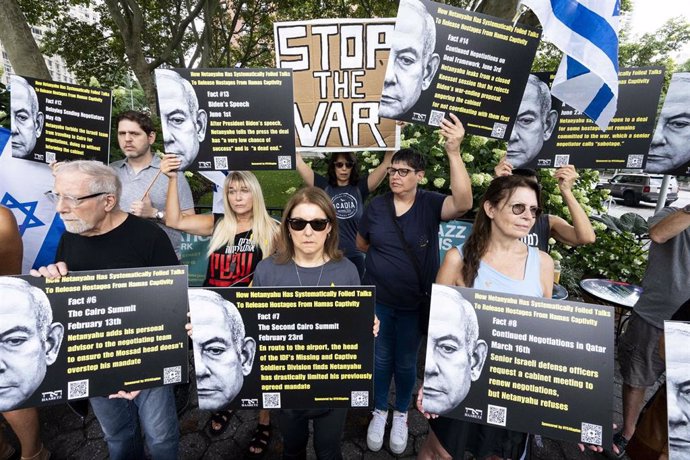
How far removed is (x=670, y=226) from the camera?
7.36ft

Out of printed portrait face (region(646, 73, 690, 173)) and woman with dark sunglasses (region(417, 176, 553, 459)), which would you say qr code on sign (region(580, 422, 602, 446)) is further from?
printed portrait face (region(646, 73, 690, 173))

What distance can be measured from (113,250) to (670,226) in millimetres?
3294

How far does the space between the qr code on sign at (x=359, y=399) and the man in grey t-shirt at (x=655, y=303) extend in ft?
6.98

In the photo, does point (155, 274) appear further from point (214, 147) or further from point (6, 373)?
point (214, 147)

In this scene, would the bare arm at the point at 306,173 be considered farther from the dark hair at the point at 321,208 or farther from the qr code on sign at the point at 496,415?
the qr code on sign at the point at 496,415

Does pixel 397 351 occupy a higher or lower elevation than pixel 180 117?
lower

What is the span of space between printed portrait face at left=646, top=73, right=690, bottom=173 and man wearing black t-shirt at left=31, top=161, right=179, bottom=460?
9.58 feet

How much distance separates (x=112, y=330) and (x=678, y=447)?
2.45 metres

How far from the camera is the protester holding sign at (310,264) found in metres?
1.96

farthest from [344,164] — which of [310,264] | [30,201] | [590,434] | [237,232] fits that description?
[30,201]

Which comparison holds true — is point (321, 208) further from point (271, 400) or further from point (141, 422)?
point (141, 422)

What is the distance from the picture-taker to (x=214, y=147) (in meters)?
2.28

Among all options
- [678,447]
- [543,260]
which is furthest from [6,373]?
[678,447]

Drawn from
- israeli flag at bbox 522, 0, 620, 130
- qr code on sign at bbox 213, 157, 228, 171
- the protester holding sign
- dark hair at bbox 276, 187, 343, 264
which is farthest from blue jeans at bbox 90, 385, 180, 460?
israeli flag at bbox 522, 0, 620, 130
